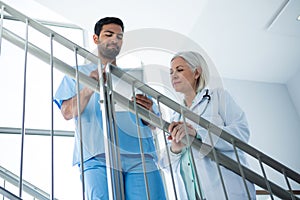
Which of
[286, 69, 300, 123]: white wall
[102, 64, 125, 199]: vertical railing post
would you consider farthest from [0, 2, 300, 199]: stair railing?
[286, 69, 300, 123]: white wall

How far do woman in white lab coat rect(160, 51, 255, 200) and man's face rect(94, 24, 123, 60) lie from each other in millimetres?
334

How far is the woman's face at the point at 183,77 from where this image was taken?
5.82 feet

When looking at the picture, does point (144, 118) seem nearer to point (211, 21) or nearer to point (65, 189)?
point (65, 189)

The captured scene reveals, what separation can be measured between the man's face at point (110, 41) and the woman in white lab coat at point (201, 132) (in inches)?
13.2

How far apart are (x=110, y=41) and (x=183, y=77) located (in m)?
0.42

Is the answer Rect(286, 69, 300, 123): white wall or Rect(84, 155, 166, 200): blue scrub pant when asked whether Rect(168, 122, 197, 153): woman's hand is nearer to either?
Rect(84, 155, 166, 200): blue scrub pant

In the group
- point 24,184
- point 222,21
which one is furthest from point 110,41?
point 222,21

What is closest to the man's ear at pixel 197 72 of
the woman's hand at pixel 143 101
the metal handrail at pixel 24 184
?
the woman's hand at pixel 143 101

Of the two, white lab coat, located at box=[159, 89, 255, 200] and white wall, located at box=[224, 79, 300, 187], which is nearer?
white lab coat, located at box=[159, 89, 255, 200]

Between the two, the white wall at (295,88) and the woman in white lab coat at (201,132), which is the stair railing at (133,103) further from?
the white wall at (295,88)

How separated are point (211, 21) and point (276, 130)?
1478 millimetres

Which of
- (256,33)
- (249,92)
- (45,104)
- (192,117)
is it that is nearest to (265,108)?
(249,92)

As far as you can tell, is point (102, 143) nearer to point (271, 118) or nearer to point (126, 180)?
point (126, 180)

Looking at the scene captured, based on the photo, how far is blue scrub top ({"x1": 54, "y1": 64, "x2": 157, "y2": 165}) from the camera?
1.40 m
